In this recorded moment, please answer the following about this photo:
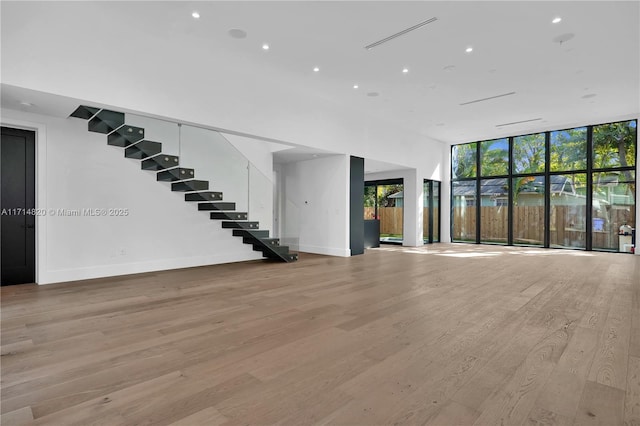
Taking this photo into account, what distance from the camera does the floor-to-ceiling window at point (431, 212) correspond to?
1223cm

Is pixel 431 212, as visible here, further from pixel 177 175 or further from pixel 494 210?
pixel 177 175

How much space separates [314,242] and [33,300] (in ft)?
20.3

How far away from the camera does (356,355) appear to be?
2.60 m

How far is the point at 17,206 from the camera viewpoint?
521 cm

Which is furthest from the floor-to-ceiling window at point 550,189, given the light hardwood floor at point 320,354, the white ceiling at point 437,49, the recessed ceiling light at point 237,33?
the recessed ceiling light at point 237,33

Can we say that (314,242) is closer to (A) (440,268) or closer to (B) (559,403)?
(A) (440,268)

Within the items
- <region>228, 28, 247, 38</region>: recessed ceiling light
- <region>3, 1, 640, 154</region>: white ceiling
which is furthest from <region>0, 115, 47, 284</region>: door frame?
<region>228, 28, 247, 38</region>: recessed ceiling light

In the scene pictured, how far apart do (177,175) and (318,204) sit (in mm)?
4183

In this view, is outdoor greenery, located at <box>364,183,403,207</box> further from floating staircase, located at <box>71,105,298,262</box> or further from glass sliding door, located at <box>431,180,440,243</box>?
floating staircase, located at <box>71,105,298,262</box>

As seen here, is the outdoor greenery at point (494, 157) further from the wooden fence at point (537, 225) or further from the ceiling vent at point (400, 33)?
the ceiling vent at point (400, 33)

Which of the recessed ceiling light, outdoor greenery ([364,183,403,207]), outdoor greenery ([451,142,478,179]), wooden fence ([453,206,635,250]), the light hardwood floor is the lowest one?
the light hardwood floor

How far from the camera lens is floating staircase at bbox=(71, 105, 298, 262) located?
16.9 feet

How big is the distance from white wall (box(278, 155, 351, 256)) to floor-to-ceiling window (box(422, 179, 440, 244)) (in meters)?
4.50

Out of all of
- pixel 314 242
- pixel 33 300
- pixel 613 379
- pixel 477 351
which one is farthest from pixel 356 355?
pixel 314 242
